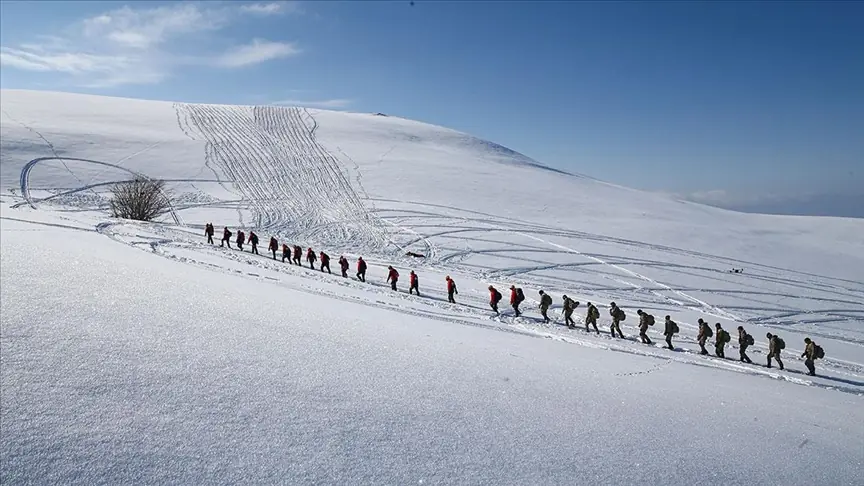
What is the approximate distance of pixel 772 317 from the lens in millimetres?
24109

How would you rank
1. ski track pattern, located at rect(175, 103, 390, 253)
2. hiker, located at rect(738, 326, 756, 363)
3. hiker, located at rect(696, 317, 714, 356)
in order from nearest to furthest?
hiker, located at rect(738, 326, 756, 363) → hiker, located at rect(696, 317, 714, 356) → ski track pattern, located at rect(175, 103, 390, 253)

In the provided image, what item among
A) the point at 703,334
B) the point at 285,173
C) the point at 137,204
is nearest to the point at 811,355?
the point at 703,334

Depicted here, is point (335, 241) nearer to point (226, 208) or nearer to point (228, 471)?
point (226, 208)

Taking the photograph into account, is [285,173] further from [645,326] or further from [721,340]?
[721,340]

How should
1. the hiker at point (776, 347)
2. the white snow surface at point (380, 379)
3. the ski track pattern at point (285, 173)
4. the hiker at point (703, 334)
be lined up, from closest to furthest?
the white snow surface at point (380, 379)
the hiker at point (776, 347)
the hiker at point (703, 334)
the ski track pattern at point (285, 173)

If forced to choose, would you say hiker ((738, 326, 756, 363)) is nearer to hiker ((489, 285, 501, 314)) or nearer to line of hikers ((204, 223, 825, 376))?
line of hikers ((204, 223, 825, 376))

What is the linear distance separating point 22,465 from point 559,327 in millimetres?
14732

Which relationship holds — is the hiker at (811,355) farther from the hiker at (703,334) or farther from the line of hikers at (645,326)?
the hiker at (703,334)

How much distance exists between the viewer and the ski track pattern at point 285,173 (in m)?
35.2

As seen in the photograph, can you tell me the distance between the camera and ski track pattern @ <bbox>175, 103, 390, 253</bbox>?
116 feet

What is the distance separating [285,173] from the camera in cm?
4938

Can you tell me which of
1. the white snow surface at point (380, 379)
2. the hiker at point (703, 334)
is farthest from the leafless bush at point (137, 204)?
the hiker at point (703, 334)

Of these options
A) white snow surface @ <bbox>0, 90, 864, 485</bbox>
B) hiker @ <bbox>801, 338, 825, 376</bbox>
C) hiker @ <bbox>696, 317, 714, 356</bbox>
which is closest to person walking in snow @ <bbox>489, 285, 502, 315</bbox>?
white snow surface @ <bbox>0, 90, 864, 485</bbox>

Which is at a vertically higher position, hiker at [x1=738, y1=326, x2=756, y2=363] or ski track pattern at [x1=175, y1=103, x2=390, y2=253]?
ski track pattern at [x1=175, y1=103, x2=390, y2=253]
